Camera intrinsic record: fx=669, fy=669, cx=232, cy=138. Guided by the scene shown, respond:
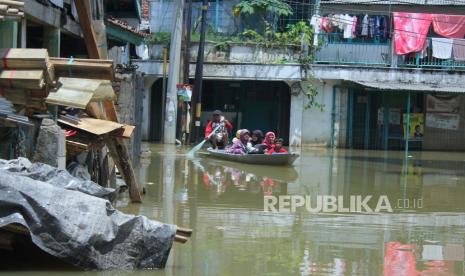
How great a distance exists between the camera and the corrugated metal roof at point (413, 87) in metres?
23.5

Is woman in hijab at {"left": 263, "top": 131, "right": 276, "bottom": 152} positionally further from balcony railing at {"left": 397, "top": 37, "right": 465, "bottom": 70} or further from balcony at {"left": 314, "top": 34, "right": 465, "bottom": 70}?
balcony railing at {"left": 397, "top": 37, "right": 465, "bottom": 70}

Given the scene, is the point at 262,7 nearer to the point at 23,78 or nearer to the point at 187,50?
the point at 187,50

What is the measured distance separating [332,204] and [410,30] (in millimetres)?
15260

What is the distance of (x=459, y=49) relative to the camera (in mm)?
25031

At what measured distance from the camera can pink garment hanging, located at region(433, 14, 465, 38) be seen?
24.8 meters

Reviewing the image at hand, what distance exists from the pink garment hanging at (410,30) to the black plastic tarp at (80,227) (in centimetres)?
2050

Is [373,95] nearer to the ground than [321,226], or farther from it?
farther from it

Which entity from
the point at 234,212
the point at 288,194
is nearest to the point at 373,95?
the point at 288,194

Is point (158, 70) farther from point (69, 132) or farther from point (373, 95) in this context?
point (69, 132)

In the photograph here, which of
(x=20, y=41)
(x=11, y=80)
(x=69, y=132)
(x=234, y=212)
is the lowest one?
(x=234, y=212)

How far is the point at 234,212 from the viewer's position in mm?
10062

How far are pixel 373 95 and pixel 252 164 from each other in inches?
423

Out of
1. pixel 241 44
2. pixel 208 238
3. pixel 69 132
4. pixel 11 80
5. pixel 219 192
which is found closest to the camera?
pixel 11 80

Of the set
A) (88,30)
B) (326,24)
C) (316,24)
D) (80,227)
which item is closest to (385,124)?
(326,24)
